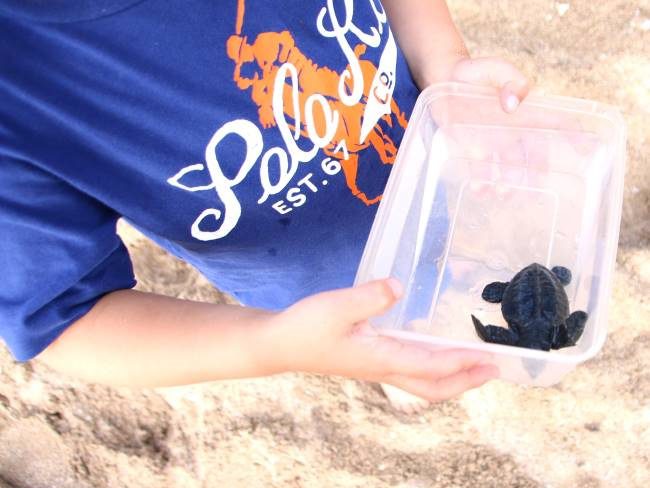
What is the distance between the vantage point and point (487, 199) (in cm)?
118

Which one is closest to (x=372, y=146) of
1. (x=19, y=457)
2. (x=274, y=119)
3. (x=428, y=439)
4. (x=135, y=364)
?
(x=274, y=119)

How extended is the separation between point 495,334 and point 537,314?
7 centimetres

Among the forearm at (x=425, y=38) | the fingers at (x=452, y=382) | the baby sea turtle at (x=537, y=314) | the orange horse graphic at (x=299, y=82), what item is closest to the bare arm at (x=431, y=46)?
the forearm at (x=425, y=38)

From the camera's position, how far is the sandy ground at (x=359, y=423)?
1.25 metres

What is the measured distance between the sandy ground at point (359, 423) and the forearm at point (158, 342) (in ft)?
1.68

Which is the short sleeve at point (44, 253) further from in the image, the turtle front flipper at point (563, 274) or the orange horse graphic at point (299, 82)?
the turtle front flipper at point (563, 274)

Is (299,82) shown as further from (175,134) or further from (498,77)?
(498,77)

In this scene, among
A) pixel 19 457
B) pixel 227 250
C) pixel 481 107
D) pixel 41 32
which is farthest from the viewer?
pixel 19 457

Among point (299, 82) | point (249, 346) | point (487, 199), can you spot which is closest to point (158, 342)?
point (249, 346)

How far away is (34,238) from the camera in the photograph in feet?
2.50

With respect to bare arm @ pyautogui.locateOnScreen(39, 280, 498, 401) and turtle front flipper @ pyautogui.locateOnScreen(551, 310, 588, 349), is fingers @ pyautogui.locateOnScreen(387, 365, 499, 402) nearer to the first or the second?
bare arm @ pyautogui.locateOnScreen(39, 280, 498, 401)

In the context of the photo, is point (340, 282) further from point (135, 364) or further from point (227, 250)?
point (135, 364)

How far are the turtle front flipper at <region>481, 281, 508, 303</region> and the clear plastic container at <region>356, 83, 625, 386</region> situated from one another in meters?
0.01

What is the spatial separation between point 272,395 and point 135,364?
57cm
